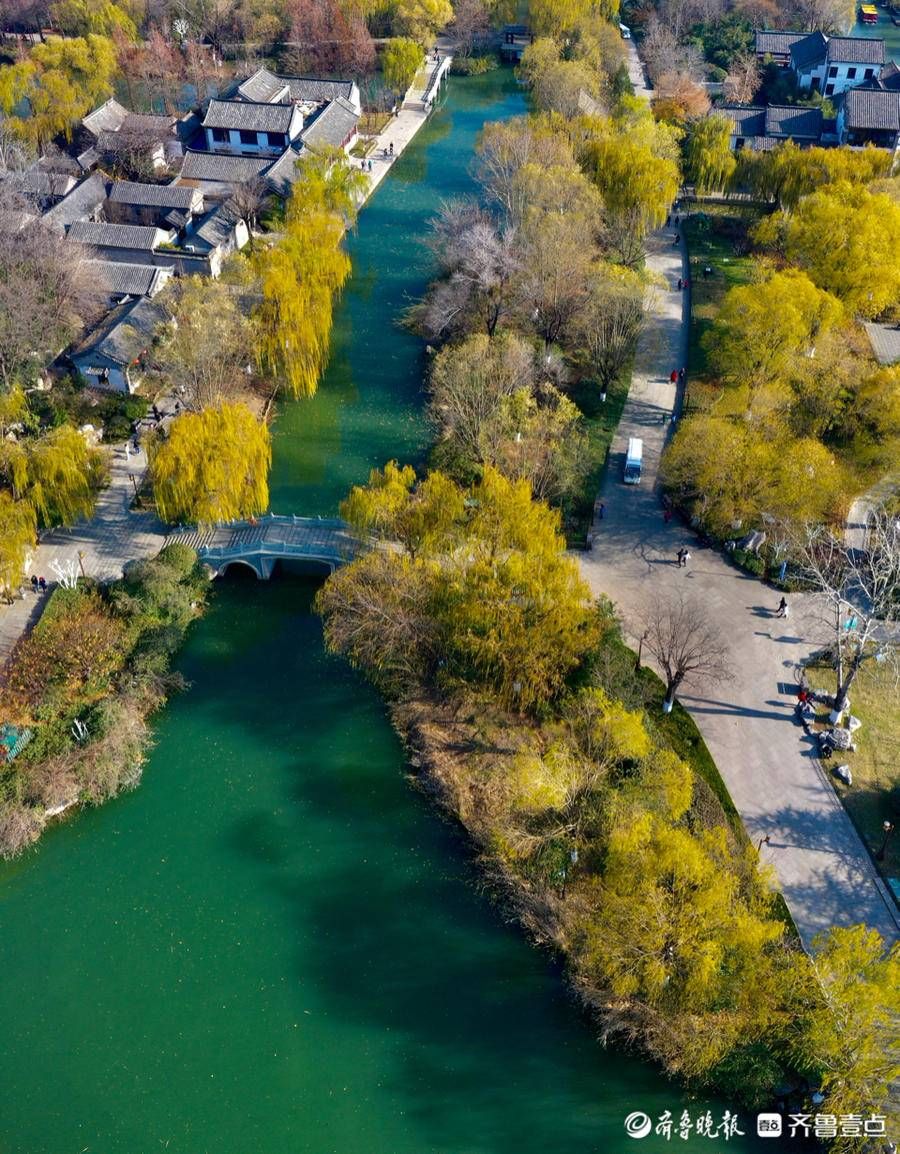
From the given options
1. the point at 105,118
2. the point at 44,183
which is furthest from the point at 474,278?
the point at 105,118

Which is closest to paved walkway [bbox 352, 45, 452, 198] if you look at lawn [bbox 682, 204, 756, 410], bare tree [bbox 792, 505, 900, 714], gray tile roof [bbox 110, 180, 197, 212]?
gray tile roof [bbox 110, 180, 197, 212]

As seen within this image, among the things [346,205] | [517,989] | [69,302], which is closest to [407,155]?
[346,205]

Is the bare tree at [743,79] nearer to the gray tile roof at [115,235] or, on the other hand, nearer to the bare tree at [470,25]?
the bare tree at [470,25]

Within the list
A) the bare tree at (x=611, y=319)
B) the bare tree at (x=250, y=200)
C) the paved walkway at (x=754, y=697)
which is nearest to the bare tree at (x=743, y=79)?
the bare tree at (x=611, y=319)

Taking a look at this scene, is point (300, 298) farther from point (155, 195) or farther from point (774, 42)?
point (774, 42)

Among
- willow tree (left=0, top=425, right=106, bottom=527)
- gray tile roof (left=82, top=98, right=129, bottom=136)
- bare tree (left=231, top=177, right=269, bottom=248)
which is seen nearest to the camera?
willow tree (left=0, top=425, right=106, bottom=527)

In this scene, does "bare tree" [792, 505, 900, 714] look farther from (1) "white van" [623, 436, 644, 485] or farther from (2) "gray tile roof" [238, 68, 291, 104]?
(2) "gray tile roof" [238, 68, 291, 104]

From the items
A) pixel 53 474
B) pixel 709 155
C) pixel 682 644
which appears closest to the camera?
pixel 682 644
